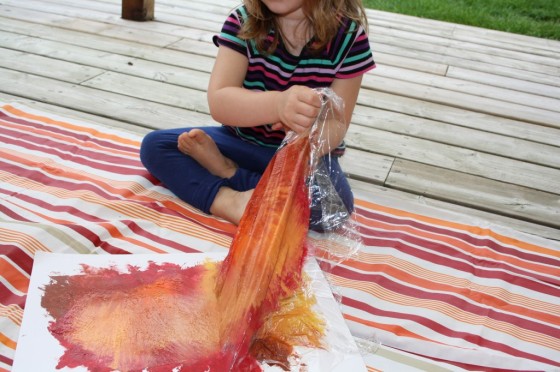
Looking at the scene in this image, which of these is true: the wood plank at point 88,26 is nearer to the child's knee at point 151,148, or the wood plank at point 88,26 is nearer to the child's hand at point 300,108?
the child's knee at point 151,148

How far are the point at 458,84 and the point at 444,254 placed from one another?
130 centimetres

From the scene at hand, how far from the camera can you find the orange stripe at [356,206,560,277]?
1.24 meters

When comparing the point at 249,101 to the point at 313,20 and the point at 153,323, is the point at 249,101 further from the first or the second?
the point at 153,323

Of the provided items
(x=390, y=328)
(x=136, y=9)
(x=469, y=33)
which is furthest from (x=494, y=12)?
(x=390, y=328)

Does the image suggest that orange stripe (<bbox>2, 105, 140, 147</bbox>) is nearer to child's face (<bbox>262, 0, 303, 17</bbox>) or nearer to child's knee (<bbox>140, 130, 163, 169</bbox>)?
child's knee (<bbox>140, 130, 163, 169</bbox>)

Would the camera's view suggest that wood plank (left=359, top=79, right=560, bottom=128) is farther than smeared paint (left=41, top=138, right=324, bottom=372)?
Yes

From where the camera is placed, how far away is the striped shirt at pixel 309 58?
125cm

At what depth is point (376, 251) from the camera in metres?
→ 1.22

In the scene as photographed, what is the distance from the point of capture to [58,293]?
35.7 inches

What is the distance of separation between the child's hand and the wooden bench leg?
6.06 ft

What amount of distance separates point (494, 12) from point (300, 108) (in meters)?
3.50

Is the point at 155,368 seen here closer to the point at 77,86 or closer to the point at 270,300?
the point at 270,300

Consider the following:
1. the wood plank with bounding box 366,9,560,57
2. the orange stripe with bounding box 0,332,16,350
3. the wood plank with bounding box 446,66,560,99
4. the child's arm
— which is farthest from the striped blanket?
the wood plank with bounding box 366,9,560,57

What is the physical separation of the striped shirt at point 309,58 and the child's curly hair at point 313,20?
0.01 metres
